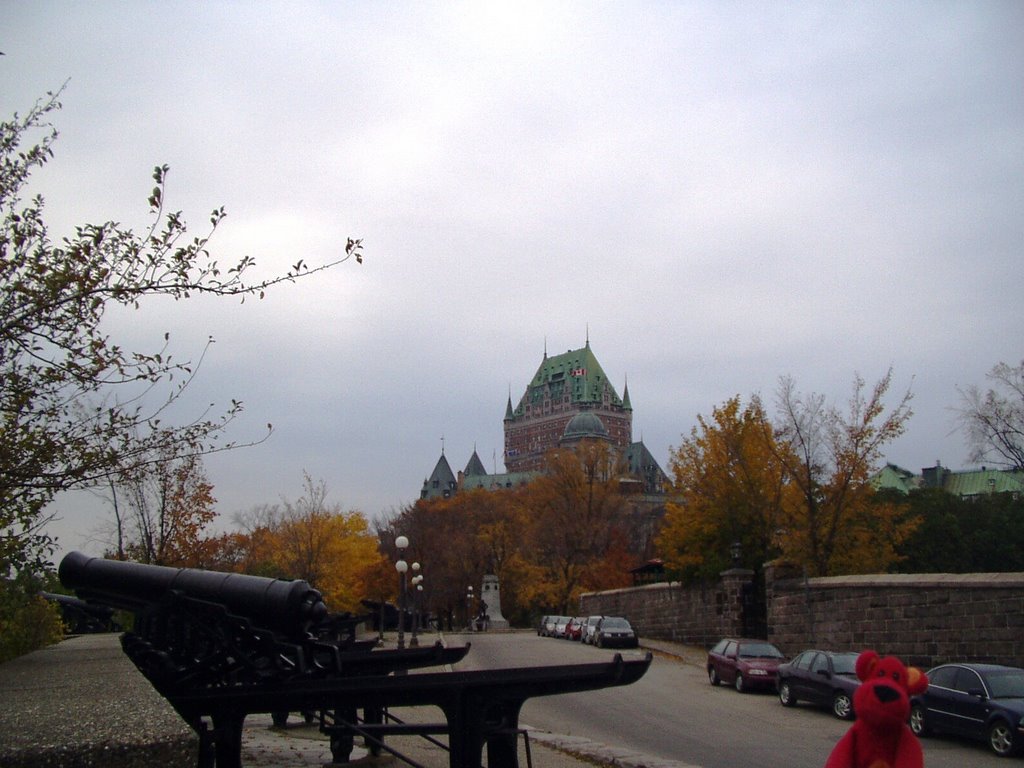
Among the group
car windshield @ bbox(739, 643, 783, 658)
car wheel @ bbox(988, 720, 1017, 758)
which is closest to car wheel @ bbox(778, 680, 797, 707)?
car windshield @ bbox(739, 643, 783, 658)

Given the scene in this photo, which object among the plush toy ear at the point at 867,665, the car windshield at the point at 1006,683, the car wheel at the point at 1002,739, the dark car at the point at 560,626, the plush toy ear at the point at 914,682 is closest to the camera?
the plush toy ear at the point at 914,682

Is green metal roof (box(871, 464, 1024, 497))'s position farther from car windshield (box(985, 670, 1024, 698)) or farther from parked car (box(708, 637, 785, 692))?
car windshield (box(985, 670, 1024, 698))

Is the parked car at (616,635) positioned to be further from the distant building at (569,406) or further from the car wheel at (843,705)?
the distant building at (569,406)

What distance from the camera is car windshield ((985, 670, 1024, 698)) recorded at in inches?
560

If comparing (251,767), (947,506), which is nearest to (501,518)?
(947,506)

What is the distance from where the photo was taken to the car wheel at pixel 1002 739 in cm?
1343

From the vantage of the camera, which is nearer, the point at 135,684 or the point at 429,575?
the point at 135,684

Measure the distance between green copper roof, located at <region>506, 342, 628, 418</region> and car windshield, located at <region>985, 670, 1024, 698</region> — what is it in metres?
174

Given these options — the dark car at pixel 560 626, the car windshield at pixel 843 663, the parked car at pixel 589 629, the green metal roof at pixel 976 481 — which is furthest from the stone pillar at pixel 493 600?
the car windshield at pixel 843 663

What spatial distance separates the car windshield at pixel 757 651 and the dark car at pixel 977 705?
7517 mm

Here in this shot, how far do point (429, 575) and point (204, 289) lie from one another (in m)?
72.0

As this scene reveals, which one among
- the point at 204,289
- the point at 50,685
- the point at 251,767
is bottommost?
the point at 251,767

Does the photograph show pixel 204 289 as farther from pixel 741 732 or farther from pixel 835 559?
pixel 835 559

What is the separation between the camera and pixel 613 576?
65062 mm
